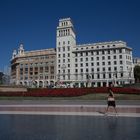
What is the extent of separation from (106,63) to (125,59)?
9191mm

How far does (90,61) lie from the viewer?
117938mm

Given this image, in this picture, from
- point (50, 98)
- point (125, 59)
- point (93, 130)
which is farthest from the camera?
point (125, 59)

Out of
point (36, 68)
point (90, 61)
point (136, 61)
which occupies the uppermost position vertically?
point (136, 61)

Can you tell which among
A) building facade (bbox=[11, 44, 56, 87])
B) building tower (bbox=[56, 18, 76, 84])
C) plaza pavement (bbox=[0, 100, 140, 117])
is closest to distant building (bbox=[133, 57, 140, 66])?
building tower (bbox=[56, 18, 76, 84])

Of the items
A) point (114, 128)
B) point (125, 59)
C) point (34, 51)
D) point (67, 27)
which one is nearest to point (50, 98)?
point (114, 128)

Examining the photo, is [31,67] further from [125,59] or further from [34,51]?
[125,59]

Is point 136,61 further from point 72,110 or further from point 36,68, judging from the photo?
point 72,110

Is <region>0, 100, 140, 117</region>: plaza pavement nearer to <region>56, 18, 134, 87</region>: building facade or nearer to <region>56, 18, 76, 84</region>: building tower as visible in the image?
<region>56, 18, 134, 87</region>: building facade

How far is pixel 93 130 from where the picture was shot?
9633mm

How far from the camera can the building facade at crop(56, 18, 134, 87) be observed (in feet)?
364

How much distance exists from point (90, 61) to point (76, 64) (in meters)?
7.34

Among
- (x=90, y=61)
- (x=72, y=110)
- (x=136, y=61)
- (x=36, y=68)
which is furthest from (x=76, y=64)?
(x=72, y=110)

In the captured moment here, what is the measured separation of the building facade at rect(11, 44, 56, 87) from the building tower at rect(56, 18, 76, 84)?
431 cm

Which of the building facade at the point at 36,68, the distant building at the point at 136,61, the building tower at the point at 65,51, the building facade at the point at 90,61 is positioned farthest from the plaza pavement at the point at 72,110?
the distant building at the point at 136,61
